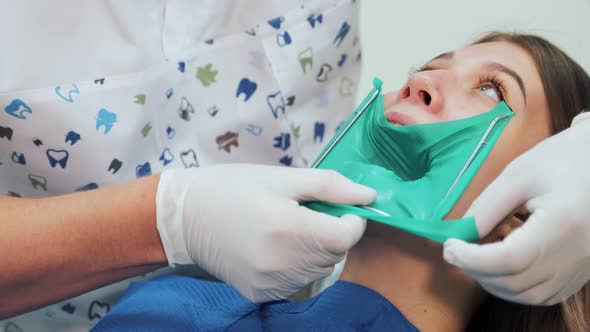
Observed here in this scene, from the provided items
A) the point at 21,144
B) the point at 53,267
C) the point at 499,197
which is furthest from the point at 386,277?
the point at 21,144

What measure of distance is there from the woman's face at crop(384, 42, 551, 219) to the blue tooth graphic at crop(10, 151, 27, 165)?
0.69m

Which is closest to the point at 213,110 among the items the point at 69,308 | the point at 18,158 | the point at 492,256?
the point at 18,158

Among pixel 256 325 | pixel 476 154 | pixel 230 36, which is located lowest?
pixel 256 325

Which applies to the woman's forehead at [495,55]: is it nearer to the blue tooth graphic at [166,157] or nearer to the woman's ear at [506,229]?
the woman's ear at [506,229]

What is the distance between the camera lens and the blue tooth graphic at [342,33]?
1.49 meters

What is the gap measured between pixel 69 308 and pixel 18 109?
0.46 metres

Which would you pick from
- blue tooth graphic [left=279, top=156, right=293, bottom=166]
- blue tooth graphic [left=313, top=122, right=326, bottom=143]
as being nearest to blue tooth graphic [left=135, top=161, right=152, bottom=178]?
blue tooth graphic [left=279, top=156, right=293, bottom=166]

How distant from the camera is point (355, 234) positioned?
95 cm

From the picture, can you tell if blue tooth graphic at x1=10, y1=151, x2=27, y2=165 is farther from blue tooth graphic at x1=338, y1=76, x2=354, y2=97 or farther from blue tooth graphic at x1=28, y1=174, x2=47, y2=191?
blue tooth graphic at x1=338, y1=76, x2=354, y2=97

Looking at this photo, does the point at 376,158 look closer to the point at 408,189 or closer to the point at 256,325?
the point at 408,189

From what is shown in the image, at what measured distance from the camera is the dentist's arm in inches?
37.3

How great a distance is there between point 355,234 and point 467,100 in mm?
371

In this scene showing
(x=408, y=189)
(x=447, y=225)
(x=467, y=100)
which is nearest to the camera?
(x=447, y=225)

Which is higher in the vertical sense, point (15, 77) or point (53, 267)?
point (15, 77)
